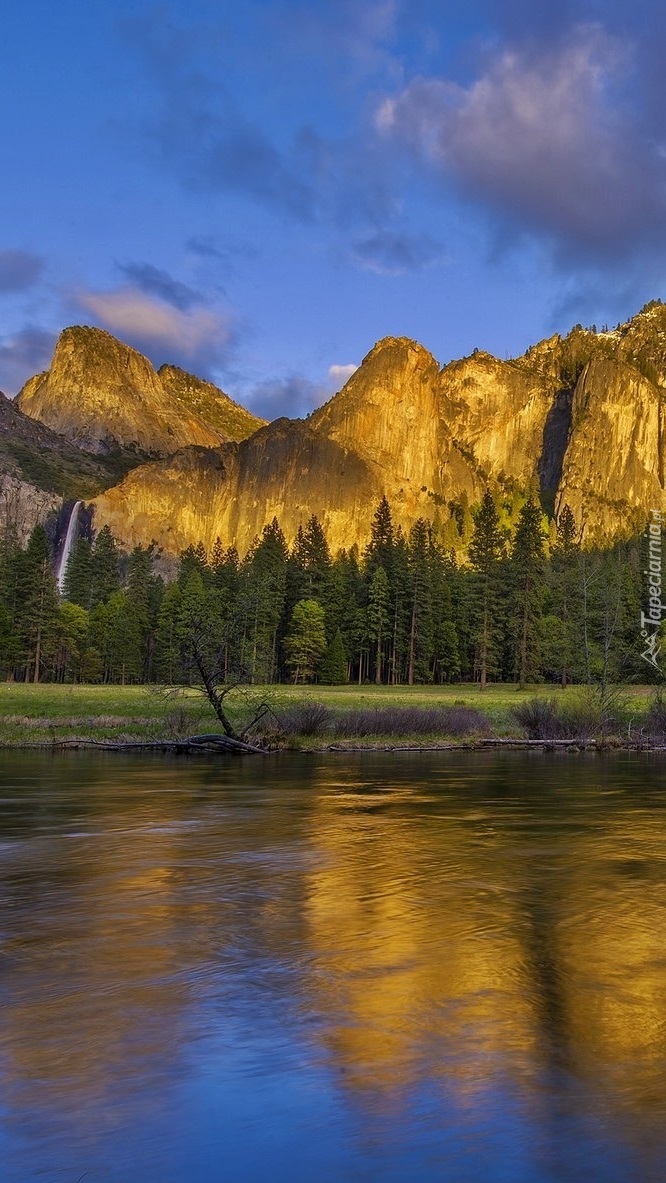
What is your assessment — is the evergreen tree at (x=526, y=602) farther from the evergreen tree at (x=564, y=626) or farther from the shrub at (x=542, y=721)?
the shrub at (x=542, y=721)

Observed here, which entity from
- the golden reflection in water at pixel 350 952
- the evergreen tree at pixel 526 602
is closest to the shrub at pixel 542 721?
the golden reflection in water at pixel 350 952

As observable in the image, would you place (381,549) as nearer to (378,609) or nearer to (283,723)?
(378,609)

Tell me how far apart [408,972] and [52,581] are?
329 ft

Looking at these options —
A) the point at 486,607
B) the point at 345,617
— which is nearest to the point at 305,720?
the point at 486,607

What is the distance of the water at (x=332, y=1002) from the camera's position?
5.82 metres

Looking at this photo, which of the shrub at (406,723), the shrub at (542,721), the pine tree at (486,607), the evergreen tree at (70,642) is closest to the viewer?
the shrub at (406,723)

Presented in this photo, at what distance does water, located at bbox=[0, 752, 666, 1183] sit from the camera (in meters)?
5.82

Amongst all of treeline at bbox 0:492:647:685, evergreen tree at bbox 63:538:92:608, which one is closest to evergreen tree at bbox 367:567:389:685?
treeline at bbox 0:492:647:685

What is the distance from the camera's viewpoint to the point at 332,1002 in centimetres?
866

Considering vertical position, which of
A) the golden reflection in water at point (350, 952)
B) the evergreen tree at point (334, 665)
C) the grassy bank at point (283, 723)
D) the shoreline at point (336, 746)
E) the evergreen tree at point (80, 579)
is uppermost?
the evergreen tree at point (80, 579)

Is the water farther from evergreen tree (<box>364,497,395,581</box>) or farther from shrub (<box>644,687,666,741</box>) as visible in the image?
evergreen tree (<box>364,497,395,581</box>)

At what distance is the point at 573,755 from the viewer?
39.7m

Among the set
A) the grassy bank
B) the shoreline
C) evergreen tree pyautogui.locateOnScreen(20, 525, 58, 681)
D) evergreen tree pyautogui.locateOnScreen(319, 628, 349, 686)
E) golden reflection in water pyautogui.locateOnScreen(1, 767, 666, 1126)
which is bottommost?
golden reflection in water pyautogui.locateOnScreen(1, 767, 666, 1126)

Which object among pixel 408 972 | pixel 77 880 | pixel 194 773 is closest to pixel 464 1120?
pixel 408 972
